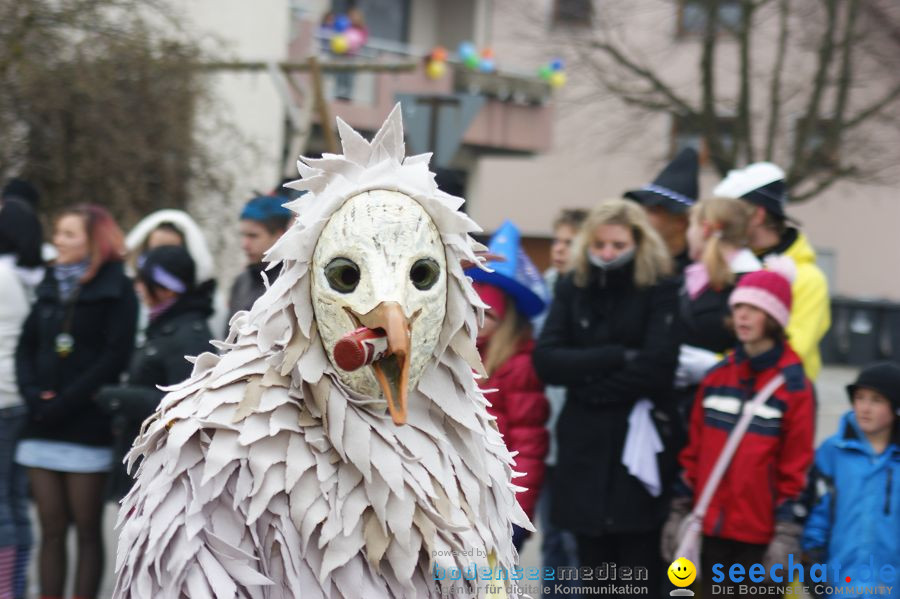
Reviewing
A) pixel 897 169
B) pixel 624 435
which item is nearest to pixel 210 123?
pixel 624 435

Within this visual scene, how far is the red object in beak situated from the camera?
2.37 meters

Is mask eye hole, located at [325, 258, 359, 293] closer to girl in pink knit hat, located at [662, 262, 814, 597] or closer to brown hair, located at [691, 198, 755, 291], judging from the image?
girl in pink knit hat, located at [662, 262, 814, 597]

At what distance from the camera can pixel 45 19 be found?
924cm

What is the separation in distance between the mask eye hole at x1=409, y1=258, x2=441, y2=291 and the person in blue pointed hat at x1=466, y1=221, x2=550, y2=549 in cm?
242

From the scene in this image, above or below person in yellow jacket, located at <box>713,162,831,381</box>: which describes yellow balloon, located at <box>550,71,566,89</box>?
above

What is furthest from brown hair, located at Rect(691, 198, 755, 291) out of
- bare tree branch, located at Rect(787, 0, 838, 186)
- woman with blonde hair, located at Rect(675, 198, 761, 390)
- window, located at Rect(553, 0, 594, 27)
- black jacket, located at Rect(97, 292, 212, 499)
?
window, located at Rect(553, 0, 594, 27)

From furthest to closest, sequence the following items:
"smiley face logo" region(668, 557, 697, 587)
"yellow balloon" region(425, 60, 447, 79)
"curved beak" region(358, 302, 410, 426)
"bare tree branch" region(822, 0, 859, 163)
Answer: "yellow balloon" region(425, 60, 447, 79) → "bare tree branch" region(822, 0, 859, 163) → "smiley face logo" region(668, 557, 697, 587) → "curved beak" region(358, 302, 410, 426)

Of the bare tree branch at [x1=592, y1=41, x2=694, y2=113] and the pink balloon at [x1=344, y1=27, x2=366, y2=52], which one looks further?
the pink balloon at [x1=344, y1=27, x2=366, y2=52]

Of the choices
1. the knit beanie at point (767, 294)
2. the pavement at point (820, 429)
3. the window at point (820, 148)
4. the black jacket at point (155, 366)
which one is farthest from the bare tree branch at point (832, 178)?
the black jacket at point (155, 366)

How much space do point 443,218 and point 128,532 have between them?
2.77 feet

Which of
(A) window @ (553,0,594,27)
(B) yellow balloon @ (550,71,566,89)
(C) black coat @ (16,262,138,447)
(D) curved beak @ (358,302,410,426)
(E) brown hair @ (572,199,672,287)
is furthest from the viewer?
(B) yellow balloon @ (550,71,566,89)

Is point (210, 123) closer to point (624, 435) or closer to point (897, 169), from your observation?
point (624, 435)

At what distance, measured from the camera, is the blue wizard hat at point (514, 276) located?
5152 millimetres

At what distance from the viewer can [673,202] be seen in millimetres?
5691
